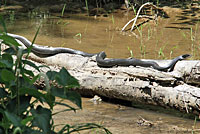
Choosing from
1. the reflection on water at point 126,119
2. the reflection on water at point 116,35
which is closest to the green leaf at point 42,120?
the reflection on water at point 126,119

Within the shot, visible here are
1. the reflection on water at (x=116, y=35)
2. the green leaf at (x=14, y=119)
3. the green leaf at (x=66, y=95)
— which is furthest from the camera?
the reflection on water at (x=116, y=35)

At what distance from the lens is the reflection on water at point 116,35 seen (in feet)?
23.1

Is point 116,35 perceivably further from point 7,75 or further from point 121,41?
point 7,75

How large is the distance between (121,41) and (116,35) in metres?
0.55

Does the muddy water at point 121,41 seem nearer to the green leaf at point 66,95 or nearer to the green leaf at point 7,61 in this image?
the green leaf at point 66,95

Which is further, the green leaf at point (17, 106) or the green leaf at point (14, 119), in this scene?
the green leaf at point (17, 106)

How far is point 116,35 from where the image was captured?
8328mm

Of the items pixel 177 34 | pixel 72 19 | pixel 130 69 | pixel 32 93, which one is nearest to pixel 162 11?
pixel 177 34

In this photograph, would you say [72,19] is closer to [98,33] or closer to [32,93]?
[98,33]

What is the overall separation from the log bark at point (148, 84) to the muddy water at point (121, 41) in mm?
180

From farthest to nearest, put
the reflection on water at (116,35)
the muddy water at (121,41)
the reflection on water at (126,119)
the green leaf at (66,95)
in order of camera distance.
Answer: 1. the reflection on water at (116,35)
2. the muddy water at (121,41)
3. the reflection on water at (126,119)
4. the green leaf at (66,95)

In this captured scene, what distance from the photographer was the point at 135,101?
435cm

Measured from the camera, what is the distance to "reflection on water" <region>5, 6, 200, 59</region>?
23.1ft

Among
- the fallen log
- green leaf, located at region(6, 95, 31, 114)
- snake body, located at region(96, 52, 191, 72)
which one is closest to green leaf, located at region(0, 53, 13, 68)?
green leaf, located at region(6, 95, 31, 114)
